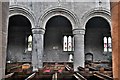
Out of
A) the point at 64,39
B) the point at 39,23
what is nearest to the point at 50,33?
the point at 64,39

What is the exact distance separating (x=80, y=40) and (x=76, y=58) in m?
1.38

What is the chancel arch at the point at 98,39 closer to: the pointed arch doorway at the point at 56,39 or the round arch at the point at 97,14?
the pointed arch doorway at the point at 56,39

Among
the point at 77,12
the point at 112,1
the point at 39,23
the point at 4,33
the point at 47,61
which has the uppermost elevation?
the point at 77,12

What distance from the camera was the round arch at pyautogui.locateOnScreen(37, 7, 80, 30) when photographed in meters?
14.0

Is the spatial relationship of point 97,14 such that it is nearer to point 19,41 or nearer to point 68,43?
point 68,43

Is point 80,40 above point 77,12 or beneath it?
beneath

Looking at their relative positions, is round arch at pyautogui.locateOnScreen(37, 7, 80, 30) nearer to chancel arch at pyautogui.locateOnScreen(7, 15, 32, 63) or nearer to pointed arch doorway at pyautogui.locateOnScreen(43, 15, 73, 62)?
pointed arch doorway at pyautogui.locateOnScreen(43, 15, 73, 62)

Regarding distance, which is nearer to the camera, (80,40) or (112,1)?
(112,1)

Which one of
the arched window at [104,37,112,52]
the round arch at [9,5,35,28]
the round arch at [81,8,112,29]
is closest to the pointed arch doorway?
the arched window at [104,37,112,52]

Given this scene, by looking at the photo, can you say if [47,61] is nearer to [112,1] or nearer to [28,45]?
[28,45]

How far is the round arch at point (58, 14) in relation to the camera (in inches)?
552

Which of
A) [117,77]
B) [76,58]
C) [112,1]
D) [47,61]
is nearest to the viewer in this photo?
[117,77]

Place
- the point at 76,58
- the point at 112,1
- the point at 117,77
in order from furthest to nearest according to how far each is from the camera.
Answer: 1. the point at 76,58
2. the point at 112,1
3. the point at 117,77

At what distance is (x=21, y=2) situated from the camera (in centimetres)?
1429
